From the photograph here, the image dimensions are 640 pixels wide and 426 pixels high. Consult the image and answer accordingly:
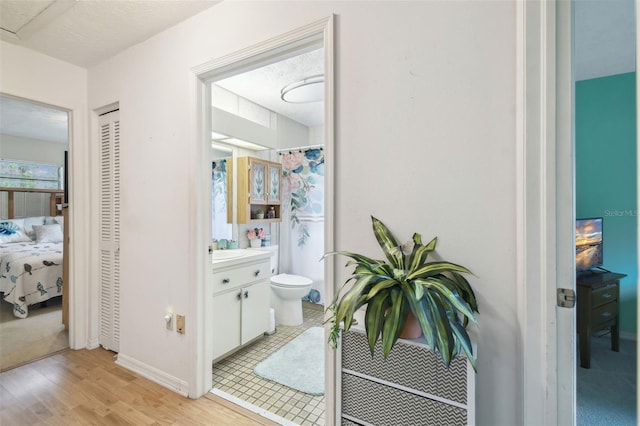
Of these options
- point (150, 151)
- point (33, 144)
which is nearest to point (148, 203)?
point (150, 151)

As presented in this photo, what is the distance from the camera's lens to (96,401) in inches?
69.9

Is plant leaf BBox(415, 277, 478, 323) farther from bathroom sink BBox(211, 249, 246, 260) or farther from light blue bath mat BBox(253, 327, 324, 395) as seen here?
bathroom sink BBox(211, 249, 246, 260)

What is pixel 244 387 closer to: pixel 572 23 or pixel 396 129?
pixel 396 129

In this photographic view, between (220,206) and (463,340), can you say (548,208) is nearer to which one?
(463,340)

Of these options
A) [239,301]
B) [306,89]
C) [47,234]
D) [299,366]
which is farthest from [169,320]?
[47,234]

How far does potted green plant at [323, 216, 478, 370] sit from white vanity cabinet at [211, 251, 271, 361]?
140 cm

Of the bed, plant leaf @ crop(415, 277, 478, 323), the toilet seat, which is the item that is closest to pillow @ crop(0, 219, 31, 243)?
the bed

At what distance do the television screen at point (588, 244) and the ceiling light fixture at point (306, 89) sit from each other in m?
1.96

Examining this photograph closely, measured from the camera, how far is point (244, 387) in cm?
195

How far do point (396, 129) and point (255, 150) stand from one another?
238cm

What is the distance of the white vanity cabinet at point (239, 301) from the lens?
7.07ft

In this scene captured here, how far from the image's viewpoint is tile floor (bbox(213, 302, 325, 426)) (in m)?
1.71

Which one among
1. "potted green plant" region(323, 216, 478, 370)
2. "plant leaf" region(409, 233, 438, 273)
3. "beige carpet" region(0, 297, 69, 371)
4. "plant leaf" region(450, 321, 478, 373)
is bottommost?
"beige carpet" region(0, 297, 69, 371)

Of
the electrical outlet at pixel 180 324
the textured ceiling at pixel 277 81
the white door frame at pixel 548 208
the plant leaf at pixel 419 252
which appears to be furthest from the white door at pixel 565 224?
the electrical outlet at pixel 180 324
